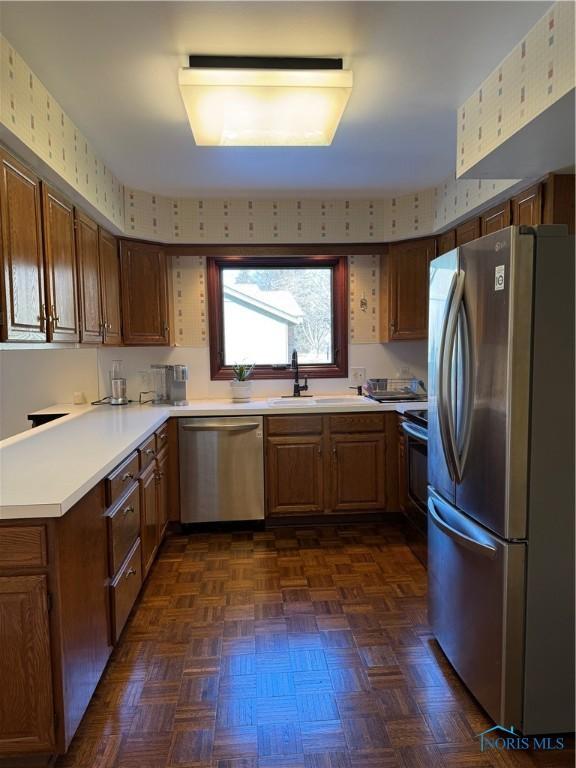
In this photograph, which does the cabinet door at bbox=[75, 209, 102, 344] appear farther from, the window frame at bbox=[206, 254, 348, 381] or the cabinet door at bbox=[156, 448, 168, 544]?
the window frame at bbox=[206, 254, 348, 381]

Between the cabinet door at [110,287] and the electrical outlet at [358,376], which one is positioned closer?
the cabinet door at [110,287]

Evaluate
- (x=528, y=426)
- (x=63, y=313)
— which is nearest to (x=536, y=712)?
(x=528, y=426)

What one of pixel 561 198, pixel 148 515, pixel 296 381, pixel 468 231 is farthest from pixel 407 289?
pixel 148 515

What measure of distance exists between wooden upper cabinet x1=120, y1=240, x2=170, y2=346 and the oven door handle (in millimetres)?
1823

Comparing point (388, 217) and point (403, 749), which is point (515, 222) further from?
point (403, 749)

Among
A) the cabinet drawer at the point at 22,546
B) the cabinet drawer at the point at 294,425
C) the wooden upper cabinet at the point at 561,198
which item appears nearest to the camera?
the cabinet drawer at the point at 22,546

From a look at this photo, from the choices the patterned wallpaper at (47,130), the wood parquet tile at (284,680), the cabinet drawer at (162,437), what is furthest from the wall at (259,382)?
the wood parquet tile at (284,680)

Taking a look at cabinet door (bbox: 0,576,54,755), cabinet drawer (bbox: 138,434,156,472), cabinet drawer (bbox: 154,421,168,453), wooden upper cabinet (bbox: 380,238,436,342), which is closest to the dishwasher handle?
cabinet drawer (bbox: 154,421,168,453)

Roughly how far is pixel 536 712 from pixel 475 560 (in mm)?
481

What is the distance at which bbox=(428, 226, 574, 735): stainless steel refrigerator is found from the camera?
153 centimetres

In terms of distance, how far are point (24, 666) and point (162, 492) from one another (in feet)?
5.57

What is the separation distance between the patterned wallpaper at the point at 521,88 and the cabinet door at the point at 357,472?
6.33 ft

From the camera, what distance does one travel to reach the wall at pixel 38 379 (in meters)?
2.94

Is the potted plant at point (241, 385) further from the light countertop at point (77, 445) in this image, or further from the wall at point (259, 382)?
the wall at point (259, 382)
